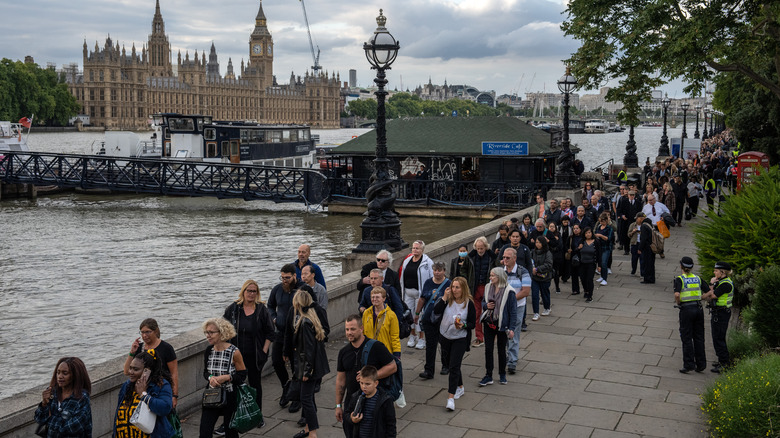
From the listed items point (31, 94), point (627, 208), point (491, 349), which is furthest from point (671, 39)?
point (31, 94)

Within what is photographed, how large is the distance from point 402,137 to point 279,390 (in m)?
29.3

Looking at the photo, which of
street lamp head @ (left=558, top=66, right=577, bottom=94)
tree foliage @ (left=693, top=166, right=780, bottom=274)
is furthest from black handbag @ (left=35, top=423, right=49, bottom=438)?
street lamp head @ (left=558, top=66, right=577, bottom=94)

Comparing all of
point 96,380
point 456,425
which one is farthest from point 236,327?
point 456,425

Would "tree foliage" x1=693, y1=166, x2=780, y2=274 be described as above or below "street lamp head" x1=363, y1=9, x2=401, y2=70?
below

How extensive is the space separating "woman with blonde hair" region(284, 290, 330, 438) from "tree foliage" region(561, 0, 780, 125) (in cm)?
1189

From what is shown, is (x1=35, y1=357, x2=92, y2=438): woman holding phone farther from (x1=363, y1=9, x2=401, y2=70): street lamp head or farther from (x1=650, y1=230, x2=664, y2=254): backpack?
(x1=650, y1=230, x2=664, y2=254): backpack

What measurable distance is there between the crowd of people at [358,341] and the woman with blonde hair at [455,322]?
0.01 m

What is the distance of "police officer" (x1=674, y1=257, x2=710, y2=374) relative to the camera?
1044cm

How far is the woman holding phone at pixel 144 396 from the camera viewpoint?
6.40m

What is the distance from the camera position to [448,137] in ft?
123

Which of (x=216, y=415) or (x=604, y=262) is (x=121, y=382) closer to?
(x=216, y=415)

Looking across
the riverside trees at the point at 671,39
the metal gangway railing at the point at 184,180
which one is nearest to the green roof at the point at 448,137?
the metal gangway railing at the point at 184,180

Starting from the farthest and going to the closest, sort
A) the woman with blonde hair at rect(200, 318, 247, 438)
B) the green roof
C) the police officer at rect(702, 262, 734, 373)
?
the green roof < the police officer at rect(702, 262, 734, 373) < the woman with blonde hair at rect(200, 318, 247, 438)

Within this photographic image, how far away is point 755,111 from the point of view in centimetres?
3662
